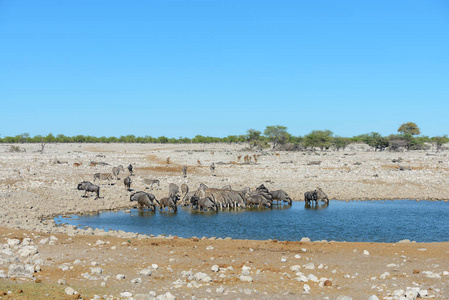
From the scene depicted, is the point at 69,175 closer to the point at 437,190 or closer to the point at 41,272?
the point at 41,272

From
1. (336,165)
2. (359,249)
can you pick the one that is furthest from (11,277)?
(336,165)

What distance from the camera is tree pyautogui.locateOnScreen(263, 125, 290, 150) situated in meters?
88.2

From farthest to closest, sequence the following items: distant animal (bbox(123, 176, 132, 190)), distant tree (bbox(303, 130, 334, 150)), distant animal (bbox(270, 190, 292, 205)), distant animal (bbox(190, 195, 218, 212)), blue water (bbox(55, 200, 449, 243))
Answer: distant tree (bbox(303, 130, 334, 150))
distant animal (bbox(123, 176, 132, 190))
distant animal (bbox(270, 190, 292, 205))
distant animal (bbox(190, 195, 218, 212))
blue water (bbox(55, 200, 449, 243))

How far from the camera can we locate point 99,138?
148 metres

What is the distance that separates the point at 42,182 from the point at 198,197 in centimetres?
1190

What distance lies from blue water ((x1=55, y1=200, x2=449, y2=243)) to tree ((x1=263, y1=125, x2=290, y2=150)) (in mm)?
63039

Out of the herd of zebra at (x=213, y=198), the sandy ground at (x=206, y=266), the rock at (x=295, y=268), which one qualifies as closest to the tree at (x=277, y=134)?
the herd of zebra at (x=213, y=198)

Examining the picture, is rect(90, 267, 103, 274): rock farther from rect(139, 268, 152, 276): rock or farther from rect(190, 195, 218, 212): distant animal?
rect(190, 195, 218, 212): distant animal

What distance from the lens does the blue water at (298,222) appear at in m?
17.3

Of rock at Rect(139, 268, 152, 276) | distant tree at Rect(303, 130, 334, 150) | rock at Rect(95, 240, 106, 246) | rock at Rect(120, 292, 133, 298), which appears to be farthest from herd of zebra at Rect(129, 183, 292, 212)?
distant tree at Rect(303, 130, 334, 150)

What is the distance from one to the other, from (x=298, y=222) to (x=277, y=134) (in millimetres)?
69329

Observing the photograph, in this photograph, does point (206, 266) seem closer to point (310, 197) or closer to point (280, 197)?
point (280, 197)

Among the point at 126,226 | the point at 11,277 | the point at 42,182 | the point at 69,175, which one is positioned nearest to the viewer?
the point at 11,277

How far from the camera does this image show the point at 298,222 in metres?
20.1
